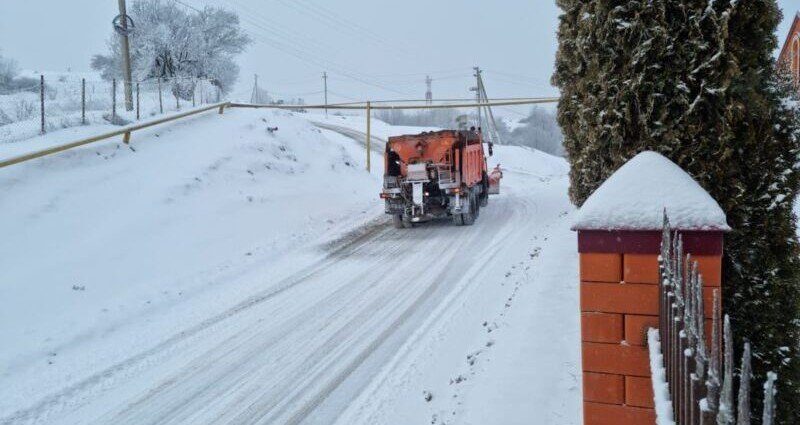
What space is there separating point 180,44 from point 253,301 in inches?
930

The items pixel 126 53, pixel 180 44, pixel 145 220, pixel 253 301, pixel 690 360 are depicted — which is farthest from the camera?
pixel 180 44

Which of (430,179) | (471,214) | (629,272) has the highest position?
(430,179)

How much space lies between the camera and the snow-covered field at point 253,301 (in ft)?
18.7

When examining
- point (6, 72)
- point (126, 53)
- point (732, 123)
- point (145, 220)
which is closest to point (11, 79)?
point (6, 72)

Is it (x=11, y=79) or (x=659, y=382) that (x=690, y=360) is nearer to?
(x=659, y=382)

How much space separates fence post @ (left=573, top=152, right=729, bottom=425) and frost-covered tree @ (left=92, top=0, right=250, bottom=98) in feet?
80.8

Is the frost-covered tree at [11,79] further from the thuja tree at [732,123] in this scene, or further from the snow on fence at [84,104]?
the thuja tree at [732,123]

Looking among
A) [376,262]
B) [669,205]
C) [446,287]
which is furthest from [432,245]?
[669,205]

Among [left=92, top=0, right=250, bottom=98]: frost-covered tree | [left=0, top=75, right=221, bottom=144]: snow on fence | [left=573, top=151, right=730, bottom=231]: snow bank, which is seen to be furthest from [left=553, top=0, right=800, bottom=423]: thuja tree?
[left=92, top=0, right=250, bottom=98]: frost-covered tree

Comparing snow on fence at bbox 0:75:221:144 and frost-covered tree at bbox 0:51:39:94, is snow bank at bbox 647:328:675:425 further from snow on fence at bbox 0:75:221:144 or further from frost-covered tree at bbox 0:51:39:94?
frost-covered tree at bbox 0:51:39:94

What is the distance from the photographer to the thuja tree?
12.6ft

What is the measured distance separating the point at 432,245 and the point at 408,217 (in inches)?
103

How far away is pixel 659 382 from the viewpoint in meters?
2.38

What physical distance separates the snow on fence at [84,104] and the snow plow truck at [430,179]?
7.98 meters
